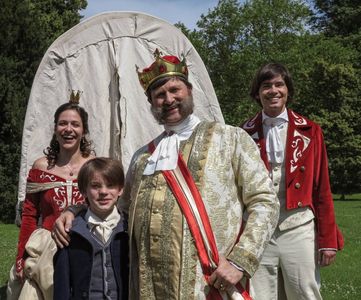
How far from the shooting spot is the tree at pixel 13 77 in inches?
600

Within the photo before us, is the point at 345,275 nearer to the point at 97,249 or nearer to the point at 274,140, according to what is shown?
the point at 274,140

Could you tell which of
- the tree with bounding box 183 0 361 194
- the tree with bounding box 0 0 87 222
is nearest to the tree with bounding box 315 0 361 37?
the tree with bounding box 183 0 361 194

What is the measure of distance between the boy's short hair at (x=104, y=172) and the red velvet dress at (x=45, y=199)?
2.46ft

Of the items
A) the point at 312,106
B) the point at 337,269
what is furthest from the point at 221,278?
the point at 312,106

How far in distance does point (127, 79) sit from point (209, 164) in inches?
96.5

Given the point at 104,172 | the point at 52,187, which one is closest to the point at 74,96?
the point at 52,187

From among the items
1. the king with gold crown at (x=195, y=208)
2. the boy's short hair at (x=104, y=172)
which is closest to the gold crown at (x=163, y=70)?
the king with gold crown at (x=195, y=208)

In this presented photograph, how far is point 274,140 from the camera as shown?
374cm

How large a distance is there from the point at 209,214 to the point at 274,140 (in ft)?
4.03

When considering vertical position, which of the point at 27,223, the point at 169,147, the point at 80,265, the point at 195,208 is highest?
the point at 169,147

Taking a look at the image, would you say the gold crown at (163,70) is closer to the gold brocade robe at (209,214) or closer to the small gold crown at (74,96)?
the gold brocade robe at (209,214)

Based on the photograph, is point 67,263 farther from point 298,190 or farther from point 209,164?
point 298,190

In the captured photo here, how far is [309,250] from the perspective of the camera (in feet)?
11.9

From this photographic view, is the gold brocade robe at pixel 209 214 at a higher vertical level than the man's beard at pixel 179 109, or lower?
lower
